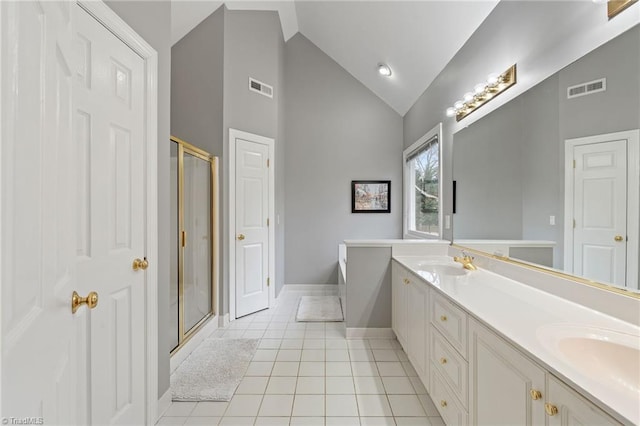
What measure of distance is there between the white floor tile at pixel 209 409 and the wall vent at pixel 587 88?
2.57 m

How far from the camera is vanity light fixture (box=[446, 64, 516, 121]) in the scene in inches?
74.1

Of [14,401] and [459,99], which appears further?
[459,99]

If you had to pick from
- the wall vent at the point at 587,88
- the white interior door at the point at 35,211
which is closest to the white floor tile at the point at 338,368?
the white interior door at the point at 35,211

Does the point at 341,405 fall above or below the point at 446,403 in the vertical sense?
below

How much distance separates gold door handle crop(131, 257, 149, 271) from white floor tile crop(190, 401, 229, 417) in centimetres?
97

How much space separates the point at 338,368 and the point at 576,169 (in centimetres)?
198

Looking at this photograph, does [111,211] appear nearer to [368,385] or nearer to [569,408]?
[569,408]

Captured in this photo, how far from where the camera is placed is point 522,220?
169 centimetres

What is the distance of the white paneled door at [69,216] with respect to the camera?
446mm

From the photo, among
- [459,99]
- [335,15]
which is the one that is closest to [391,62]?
[335,15]

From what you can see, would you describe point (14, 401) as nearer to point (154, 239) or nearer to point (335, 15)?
point (154, 239)

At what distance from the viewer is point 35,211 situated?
52 cm

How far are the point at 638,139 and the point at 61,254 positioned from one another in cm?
196

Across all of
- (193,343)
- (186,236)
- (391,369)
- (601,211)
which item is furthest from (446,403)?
(186,236)
